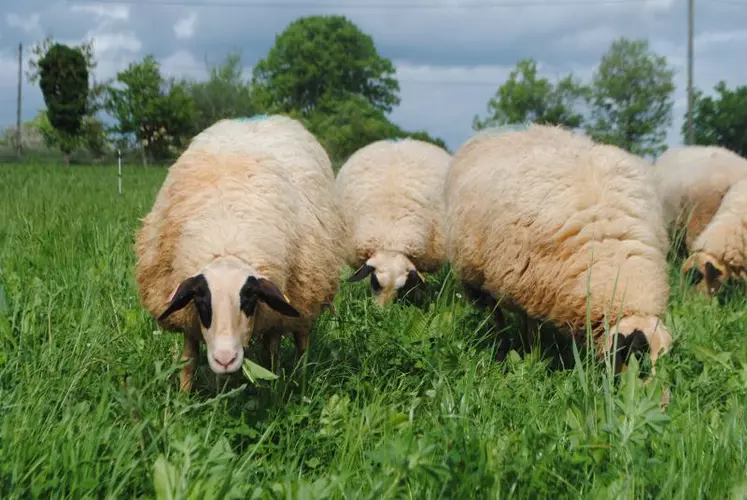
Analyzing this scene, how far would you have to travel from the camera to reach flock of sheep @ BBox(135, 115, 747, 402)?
357cm

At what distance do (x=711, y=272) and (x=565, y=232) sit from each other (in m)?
3.01

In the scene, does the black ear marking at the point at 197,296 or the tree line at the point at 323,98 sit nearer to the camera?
the black ear marking at the point at 197,296

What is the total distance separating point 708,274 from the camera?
22.6 ft

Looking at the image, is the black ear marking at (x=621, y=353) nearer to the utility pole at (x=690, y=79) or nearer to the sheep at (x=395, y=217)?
the sheep at (x=395, y=217)

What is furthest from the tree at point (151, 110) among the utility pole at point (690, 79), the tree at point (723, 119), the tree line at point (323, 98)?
the tree at point (723, 119)

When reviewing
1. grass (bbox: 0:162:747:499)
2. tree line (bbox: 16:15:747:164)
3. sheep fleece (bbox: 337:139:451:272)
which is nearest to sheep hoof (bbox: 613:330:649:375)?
grass (bbox: 0:162:747:499)

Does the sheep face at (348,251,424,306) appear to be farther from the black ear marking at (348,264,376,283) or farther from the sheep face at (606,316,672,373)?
the sheep face at (606,316,672,373)

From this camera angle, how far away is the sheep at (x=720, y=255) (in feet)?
22.7

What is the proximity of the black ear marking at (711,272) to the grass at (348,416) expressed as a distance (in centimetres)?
179

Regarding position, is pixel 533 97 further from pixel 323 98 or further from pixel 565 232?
pixel 565 232

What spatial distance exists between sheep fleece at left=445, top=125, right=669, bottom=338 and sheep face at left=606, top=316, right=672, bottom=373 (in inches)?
4.1

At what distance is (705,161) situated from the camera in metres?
9.33

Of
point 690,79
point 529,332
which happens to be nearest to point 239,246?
point 529,332

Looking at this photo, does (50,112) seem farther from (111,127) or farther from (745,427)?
(745,427)
